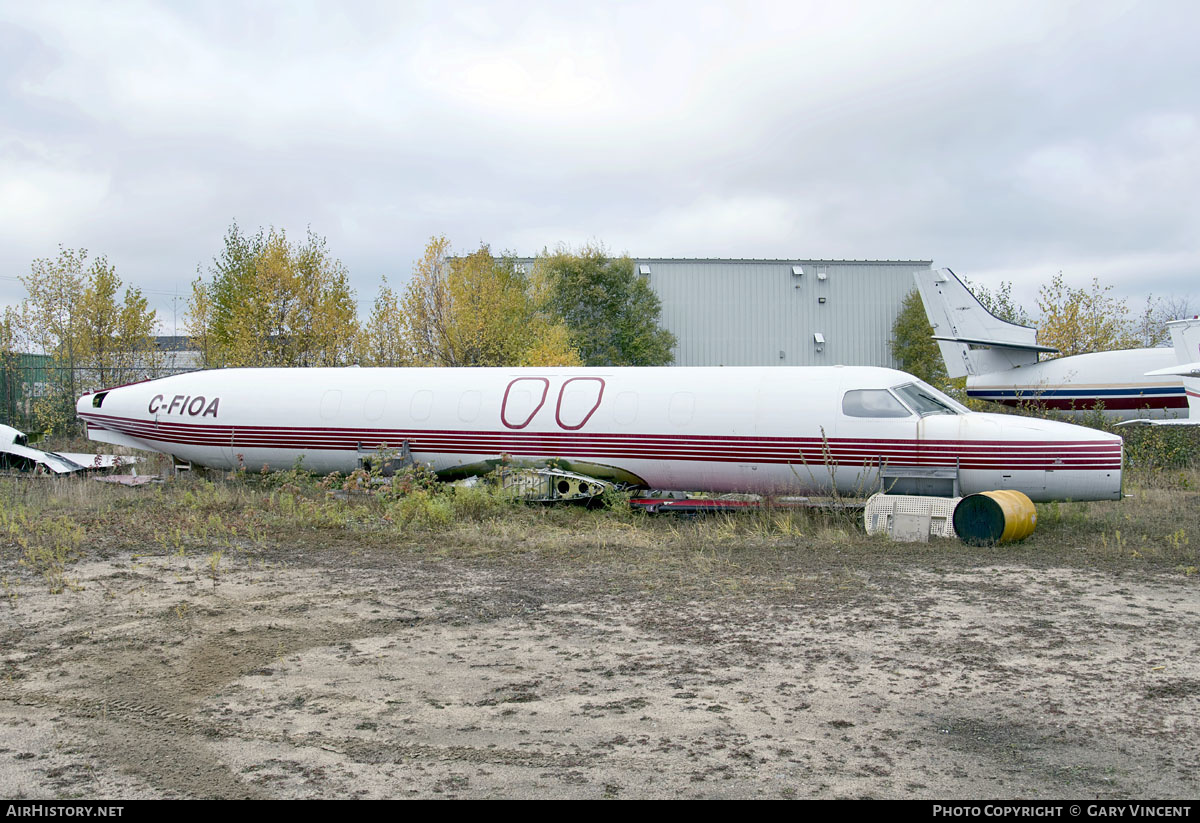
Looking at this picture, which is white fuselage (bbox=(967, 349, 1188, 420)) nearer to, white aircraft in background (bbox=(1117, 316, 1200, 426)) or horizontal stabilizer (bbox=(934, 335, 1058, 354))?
horizontal stabilizer (bbox=(934, 335, 1058, 354))

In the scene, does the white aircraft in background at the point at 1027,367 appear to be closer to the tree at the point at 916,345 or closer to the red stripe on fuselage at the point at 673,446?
the red stripe on fuselage at the point at 673,446

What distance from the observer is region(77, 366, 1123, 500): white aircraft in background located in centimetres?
1273

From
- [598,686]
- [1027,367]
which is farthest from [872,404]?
[1027,367]

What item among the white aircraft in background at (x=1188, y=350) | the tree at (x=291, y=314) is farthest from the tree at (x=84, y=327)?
the white aircraft in background at (x=1188, y=350)

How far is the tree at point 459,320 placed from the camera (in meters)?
28.4

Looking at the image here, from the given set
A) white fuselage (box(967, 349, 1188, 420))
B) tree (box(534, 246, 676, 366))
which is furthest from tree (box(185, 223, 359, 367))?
white fuselage (box(967, 349, 1188, 420))

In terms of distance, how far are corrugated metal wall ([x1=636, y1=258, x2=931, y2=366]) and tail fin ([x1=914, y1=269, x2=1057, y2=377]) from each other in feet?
46.7

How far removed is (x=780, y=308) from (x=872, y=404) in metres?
27.4

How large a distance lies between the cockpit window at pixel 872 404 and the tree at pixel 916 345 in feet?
84.1

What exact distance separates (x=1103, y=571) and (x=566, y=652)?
6.47 meters

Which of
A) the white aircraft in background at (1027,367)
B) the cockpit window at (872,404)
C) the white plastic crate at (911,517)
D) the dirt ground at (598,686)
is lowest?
the dirt ground at (598,686)
